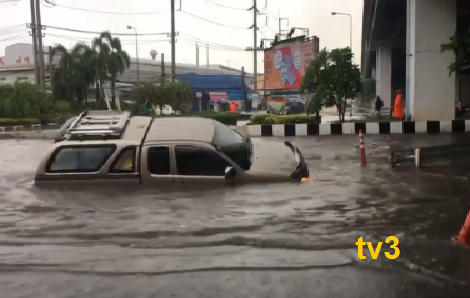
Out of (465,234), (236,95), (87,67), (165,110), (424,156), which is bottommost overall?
(465,234)

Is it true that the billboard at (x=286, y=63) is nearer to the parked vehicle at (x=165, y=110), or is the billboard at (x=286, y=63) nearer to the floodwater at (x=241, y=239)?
the parked vehicle at (x=165, y=110)

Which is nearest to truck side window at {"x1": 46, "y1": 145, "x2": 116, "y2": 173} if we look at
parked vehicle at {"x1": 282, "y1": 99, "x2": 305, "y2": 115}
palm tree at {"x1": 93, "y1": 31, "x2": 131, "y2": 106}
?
palm tree at {"x1": 93, "y1": 31, "x2": 131, "y2": 106}

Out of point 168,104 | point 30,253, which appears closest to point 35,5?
point 168,104

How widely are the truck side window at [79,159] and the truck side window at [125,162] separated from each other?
0.16 m

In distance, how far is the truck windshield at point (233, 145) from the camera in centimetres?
909

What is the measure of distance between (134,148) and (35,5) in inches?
1268

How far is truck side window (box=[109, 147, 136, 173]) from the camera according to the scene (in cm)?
877

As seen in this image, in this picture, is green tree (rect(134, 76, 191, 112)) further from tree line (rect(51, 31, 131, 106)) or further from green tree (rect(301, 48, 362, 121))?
green tree (rect(301, 48, 362, 121))

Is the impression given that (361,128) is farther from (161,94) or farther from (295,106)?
(295,106)

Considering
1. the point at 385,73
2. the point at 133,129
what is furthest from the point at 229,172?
the point at 385,73

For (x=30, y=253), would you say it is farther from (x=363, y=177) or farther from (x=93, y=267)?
(x=363, y=177)

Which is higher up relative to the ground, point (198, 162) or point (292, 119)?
point (292, 119)

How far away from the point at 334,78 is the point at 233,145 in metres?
14.7

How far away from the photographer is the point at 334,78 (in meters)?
23.5
